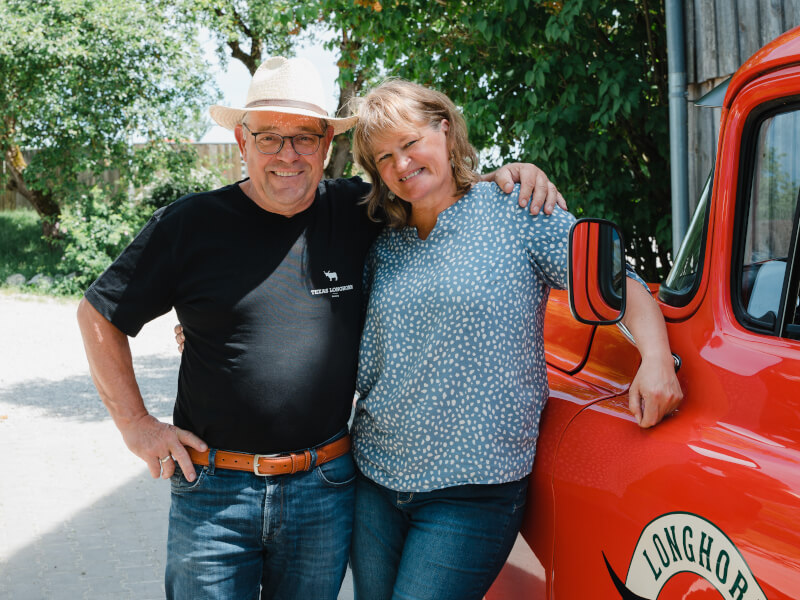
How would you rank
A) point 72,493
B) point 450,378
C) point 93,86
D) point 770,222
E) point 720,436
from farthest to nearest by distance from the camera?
1. point 93,86
2. point 72,493
3. point 450,378
4. point 770,222
5. point 720,436

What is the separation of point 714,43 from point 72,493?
18.8ft

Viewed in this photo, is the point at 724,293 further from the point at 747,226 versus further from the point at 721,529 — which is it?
the point at 721,529

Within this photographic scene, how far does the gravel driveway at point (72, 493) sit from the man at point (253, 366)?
220 cm

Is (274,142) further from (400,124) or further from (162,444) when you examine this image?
(162,444)

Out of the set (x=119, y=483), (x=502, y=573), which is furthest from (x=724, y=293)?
(x=119, y=483)

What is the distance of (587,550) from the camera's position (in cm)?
187

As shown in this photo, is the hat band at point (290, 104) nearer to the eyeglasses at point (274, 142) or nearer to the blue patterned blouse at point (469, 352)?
the eyeglasses at point (274, 142)

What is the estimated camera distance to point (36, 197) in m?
18.7

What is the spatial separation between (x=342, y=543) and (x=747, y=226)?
1.52 metres

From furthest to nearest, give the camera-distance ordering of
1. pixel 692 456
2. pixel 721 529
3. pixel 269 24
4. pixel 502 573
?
pixel 269 24, pixel 502 573, pixel 692 456, pixel 721 529

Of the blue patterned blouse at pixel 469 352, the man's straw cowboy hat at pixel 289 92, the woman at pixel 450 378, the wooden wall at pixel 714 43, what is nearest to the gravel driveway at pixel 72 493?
the woman at pixel 450 378

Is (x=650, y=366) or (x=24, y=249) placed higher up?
(x=650, y=366)

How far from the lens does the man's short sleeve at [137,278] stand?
2.53 m

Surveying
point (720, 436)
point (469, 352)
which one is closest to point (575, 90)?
point (469, 352)
